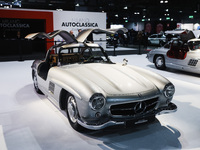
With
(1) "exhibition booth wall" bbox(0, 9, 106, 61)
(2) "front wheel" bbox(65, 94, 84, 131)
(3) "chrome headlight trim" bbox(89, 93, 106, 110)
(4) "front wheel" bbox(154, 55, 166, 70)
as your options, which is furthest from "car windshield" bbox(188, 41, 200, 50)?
(1) "exhibition booth wall" bbox(0, 9, 106, 61)

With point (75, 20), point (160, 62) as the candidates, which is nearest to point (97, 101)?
point (160, 62)

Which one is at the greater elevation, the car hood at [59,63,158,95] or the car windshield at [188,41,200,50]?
the car windshield at [188,41,200,50]

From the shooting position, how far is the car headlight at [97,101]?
3.10 m

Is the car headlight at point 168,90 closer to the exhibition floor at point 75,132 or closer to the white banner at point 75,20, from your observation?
the exhibition floor at point 75,132

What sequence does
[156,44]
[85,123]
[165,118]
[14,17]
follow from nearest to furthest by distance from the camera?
[85,123]
[165,118]
[14,17]
[156,44]

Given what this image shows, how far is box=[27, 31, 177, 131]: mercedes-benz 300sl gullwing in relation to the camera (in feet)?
10.3

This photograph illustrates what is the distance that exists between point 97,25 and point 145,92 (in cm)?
1562

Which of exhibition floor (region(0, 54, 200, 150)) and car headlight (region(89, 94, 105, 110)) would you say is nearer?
car headlight (region(89, 94, 105, 110))

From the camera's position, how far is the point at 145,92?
11.2 feet

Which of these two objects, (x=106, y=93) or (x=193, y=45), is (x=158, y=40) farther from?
(x=106, y=93)

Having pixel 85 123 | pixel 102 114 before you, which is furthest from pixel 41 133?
pixel 102 114

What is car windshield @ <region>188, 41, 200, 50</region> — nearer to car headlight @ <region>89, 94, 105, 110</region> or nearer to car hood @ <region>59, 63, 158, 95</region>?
car hood @ <region>59, 63, 158, 95</region>

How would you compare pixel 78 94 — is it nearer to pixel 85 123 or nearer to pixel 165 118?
pixel 85 123

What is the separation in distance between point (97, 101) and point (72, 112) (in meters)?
0.64
